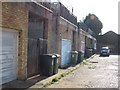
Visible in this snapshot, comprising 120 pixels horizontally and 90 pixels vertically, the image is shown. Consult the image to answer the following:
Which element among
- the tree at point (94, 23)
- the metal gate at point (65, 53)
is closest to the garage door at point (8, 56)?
the metal gate at point (65, 53)

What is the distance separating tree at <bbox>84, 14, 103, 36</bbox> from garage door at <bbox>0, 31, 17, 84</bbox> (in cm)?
6480

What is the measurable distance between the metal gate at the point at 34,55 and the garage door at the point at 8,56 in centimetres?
137

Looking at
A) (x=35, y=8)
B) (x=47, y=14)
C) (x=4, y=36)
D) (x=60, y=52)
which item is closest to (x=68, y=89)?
(x=4, y=36)

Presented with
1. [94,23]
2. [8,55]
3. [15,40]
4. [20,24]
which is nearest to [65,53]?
[15,40]

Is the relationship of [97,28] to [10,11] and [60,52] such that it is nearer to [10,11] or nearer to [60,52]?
[60,52]

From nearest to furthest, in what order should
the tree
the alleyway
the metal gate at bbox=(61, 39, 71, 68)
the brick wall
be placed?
the brick wall < the alleyway < the metal gate at bbox=(61, 39, 71, 68) < the tree

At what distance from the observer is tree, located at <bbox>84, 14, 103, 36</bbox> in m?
76.0

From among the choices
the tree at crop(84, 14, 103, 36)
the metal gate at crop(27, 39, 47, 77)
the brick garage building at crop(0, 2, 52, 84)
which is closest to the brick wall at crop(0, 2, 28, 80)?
the brick garage building at crop(0, 2, 52, 84)

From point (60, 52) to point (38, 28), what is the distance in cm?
554

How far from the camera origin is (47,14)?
15.8 metres

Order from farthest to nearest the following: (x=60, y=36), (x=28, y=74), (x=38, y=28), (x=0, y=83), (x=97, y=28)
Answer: (x=97, y=28) → (x=60, y=36) → (x=38, y=28) → (x=28, y=74) → (x=0, y=83)

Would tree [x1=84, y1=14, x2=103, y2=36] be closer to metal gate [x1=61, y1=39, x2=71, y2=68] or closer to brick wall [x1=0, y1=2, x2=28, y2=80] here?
metal gate [x1=61, y1=39, x2=71, y2=68]

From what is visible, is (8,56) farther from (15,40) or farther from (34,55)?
(34,55)

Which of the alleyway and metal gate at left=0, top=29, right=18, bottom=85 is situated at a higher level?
metal gate at left=0, top=29, right=18, bottom=85
